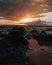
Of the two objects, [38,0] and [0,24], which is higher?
[38,0]

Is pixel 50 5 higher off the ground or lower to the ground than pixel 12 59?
higher

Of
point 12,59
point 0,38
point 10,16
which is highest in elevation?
point 10,16

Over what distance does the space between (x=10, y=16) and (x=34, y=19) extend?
0.21 meters

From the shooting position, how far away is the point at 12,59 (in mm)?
2934

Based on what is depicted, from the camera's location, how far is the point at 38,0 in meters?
2.97

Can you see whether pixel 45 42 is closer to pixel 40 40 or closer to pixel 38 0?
pixel 40 40

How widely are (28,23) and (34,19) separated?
73 millimetres

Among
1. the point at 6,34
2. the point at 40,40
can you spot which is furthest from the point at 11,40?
the point at 40,40

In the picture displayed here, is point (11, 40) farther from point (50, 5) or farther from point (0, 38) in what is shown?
point (50, 5)

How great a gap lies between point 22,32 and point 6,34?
0.14 meters

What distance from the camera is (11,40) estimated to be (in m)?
2.93

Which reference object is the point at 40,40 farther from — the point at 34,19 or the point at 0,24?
the point at 0,24

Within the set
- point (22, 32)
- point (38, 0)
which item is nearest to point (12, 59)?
point (22, 32)

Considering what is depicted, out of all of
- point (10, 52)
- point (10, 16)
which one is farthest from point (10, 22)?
point (10, 52)
